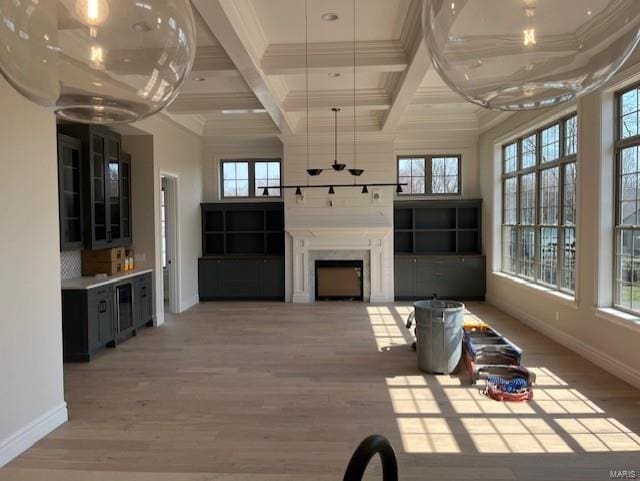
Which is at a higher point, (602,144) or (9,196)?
(602,144)

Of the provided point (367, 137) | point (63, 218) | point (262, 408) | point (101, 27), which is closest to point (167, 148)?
point (63, 218)

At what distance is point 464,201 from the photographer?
9.05 metres

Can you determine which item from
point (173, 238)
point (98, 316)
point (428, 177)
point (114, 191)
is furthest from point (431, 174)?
point (98, 316)

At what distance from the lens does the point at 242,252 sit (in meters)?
9.87

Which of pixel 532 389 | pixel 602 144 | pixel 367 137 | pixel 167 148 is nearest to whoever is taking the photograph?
pixel 532 389

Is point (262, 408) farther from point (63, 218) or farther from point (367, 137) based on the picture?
point (367, 137)

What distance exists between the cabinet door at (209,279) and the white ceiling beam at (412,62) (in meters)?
4.76

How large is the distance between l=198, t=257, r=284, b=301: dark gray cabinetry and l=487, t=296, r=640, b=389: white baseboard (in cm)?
446

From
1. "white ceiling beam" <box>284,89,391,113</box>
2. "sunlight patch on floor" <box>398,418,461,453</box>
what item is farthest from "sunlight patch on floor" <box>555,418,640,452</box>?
"white ceiling beam" <box>284,89,391,113</box>

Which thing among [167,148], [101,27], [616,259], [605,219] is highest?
[167,148]

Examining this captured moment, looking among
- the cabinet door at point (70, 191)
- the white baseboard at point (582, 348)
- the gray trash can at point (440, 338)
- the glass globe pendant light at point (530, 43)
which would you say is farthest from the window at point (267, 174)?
the glass globe pendant light at point (530, 43)

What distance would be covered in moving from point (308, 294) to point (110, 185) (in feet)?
14.3

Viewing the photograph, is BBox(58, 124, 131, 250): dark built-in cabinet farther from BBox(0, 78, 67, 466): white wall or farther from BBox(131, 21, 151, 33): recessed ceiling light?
BBox(131, 21, 151, 33): recessed ceiling light

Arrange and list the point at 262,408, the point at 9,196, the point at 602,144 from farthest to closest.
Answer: the point at 602,144 → the point at 262,408 → the point at 9,196
